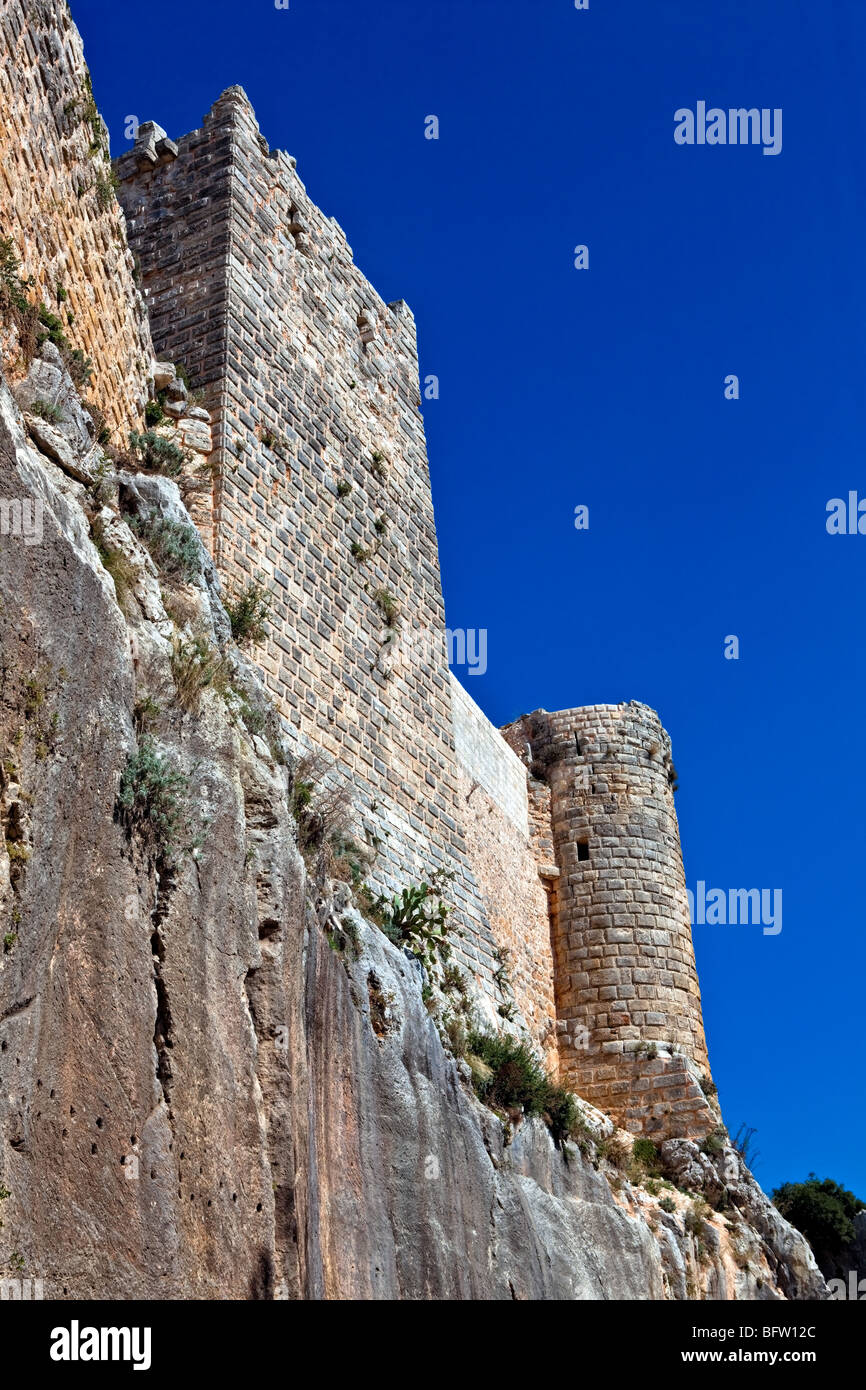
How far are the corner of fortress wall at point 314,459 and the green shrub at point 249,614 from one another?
14 centimetres

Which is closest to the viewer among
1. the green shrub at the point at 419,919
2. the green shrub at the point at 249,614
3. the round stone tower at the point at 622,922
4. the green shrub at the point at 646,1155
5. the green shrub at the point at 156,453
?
the green shrub at the point at 156,453

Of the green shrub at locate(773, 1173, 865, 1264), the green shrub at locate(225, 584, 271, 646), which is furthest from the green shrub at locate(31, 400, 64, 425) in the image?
the green shrub at locate(773, 1173, 865, 1264)

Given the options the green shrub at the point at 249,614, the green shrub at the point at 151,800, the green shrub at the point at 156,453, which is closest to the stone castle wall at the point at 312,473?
the green shrub at the point at 249,614

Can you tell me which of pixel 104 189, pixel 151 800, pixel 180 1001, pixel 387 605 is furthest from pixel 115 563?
pixel 387 605

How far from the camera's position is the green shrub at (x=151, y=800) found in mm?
5953

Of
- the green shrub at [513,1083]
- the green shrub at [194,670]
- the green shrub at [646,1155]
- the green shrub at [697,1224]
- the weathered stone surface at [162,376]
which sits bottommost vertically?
the green shrub at [697,1224]

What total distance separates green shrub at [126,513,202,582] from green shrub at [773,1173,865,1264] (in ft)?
67.8

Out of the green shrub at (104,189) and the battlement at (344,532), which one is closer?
the green shrub at (104,189)

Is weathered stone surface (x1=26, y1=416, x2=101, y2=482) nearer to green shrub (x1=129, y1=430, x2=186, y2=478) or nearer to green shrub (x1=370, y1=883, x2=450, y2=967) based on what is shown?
green shrub (x1=129, y1=430, x2=186, y2=478)

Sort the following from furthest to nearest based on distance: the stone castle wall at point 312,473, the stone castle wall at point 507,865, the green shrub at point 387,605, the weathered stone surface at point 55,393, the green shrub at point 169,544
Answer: the stone castle wall at point 507,865 < the green shrub at point 387,605 < the stone castle wall at point 312,473 < the green shrub at point 169,544 < the weathered stone surface at point 55,393

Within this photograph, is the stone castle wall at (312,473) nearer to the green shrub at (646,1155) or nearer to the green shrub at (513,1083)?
the green shrub at (513,1083)

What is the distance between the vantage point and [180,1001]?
5949 millimetres

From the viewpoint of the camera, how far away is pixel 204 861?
21.3 feet

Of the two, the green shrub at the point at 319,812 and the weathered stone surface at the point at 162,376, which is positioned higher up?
the weathered stone surface at the point at 162,376
